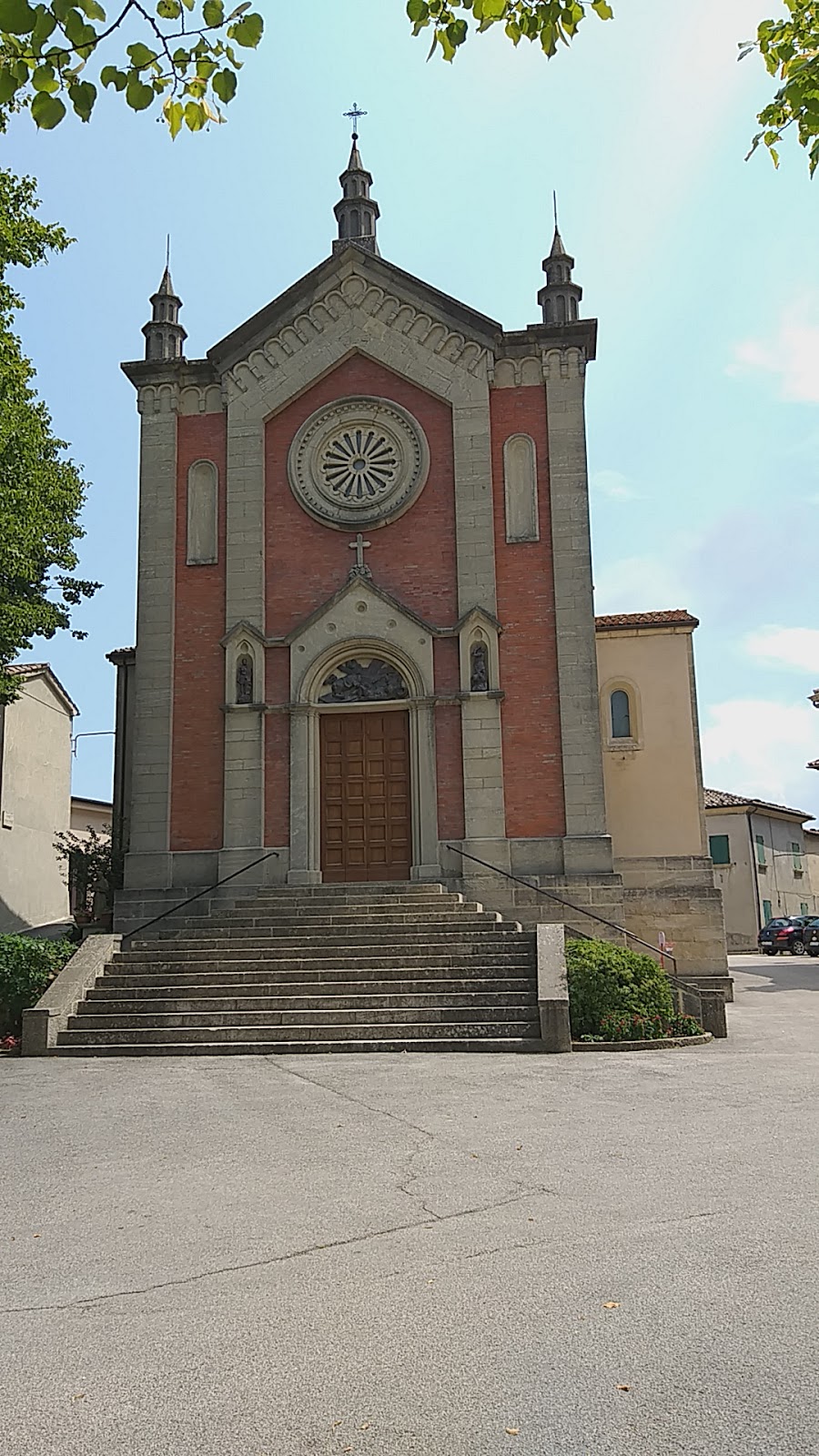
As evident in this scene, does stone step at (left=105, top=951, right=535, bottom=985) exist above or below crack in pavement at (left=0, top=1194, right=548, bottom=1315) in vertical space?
above

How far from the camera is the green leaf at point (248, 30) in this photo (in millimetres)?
4953

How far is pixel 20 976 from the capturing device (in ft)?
49.3

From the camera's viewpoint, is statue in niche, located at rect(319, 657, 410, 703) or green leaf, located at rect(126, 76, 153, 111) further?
statue in niche, located at rect(319, 657, 410, 703)

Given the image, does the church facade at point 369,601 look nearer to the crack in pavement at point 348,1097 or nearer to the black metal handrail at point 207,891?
the black metal handrail at point 207,891

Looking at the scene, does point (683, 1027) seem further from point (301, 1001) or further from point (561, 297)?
point (561, 297)

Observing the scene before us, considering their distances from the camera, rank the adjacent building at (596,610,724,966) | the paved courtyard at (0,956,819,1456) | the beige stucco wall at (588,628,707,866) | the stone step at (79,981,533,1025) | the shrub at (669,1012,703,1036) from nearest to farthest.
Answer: the paved courtyard at (0,956,819,1456) < the shrub at (669,1012,703,1036) < the stone step at (79,981,533,1025) < the adjacent building at (596,610,724,966) < the beige stucco wall at (588,628,707,866)

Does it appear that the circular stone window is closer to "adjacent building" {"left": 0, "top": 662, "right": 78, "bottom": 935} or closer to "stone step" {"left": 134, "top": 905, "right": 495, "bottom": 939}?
"stone step" {"left": 134, "top": 905, "right": 495, "bottom": 939}

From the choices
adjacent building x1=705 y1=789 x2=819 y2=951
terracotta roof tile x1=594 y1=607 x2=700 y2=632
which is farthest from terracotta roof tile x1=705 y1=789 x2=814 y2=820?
terracotta roof tile x1=594 y1=607 x2=700 y2=632

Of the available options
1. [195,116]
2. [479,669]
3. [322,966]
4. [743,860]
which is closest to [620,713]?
[479,669]

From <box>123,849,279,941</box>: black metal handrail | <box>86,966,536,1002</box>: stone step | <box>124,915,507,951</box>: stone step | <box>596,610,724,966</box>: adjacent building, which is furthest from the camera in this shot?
<box>596,610,724,966</box>: adjacent building

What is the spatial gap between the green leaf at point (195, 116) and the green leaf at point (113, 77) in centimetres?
54

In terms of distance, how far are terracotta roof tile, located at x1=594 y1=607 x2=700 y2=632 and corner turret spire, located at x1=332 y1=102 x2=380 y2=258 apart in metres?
9.27

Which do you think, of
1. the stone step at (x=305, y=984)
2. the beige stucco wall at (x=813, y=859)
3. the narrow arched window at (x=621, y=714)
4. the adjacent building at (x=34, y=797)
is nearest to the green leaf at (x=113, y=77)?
the stone step at (x=305, y=984)

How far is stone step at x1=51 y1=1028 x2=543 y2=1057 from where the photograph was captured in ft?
43.0
